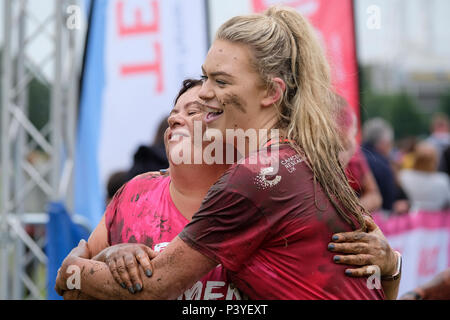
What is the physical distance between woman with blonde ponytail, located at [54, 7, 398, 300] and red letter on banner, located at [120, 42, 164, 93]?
300 cm

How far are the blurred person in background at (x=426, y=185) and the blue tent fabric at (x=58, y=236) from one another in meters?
4.33

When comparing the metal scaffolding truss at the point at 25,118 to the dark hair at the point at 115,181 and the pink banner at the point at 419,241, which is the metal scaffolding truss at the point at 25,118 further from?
the pink banner at the point at 419,241

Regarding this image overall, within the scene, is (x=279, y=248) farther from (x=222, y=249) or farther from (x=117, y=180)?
(x=117, y=180)

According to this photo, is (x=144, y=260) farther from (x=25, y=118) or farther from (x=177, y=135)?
(x=25, y=118)

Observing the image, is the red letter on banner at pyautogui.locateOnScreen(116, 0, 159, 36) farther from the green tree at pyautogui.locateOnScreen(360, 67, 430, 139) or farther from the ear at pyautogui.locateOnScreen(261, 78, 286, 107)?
the green tree at pyautogui.locateOnScreen(360, 67, 430, 139)

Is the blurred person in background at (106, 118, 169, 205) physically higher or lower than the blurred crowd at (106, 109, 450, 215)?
higher

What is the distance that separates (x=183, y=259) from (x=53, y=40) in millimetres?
3233

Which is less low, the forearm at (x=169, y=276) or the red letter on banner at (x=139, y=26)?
the red letter on banner at (x=139, y=26)

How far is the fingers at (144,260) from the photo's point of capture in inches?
68.2

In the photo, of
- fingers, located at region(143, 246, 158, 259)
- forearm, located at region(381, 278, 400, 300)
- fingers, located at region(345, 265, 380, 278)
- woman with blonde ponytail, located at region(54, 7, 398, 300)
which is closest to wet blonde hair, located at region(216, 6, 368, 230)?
woman with blonde ponytail, located at region(54, 7, 398, 300)

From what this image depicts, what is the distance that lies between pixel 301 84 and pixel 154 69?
314 cm

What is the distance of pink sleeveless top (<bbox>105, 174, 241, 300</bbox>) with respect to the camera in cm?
188

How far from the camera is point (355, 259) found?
177 cm

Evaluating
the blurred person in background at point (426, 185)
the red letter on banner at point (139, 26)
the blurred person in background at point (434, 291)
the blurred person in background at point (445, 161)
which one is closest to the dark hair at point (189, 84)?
the blurred person in background at point (434, 291)
